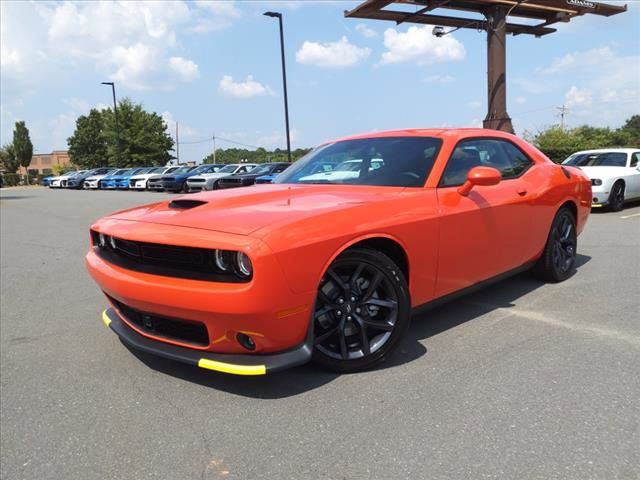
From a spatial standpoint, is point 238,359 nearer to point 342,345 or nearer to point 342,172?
point 342,345

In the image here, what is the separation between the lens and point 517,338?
3553 millimetres

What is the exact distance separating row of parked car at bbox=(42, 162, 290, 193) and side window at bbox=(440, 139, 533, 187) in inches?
446

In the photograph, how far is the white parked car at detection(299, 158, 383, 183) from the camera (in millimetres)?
3890

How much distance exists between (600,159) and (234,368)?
38.3ft

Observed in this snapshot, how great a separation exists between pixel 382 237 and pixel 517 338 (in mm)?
1250

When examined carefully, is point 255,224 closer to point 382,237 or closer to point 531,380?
point 382,237

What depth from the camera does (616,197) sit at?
11.0 meters

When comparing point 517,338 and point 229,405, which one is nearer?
point 229,405

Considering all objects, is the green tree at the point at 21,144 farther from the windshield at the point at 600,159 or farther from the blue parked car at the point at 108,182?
the windshield at the point at 600,159

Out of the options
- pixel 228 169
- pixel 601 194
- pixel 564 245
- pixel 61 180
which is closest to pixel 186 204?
pixel 564 245

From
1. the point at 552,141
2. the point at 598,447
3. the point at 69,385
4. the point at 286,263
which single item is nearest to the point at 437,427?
the point at 598,447

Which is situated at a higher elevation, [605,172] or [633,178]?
[605,172]

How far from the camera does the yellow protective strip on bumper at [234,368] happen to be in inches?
103

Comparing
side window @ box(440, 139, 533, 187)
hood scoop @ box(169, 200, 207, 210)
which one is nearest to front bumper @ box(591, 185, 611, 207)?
side window @ box(440, 139, 533, 187)
